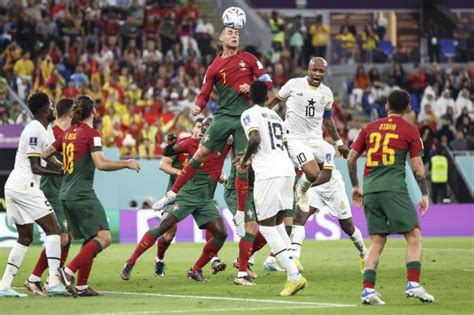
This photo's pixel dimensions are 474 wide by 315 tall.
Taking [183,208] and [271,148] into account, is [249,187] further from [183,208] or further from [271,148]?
[271,148]

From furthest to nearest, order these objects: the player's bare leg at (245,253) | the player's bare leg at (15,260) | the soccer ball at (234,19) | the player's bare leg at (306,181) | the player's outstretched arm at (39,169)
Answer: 1. the player's bare leg at (306,181)
2. the soccer ball at (234,19)
3. the player's bare leg at (245,253)
4. the player's bare leg at (15,260)
5. the player's outstretched arm at (39,169)

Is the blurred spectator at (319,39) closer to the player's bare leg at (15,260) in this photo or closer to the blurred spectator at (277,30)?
the blurred spectator at (277,30)

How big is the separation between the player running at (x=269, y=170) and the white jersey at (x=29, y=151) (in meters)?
2.62

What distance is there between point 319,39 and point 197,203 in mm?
27257

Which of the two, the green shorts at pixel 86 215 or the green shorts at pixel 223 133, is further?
the green shorts at pixel 223 133

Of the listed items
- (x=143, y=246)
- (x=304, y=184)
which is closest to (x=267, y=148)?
(x=143, y=246)

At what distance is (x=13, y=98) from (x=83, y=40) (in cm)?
646

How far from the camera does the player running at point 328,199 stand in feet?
67.6

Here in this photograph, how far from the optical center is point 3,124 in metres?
31.8

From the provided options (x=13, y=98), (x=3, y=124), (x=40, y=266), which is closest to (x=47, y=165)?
(x=40, y=266)

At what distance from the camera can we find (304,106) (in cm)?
2041

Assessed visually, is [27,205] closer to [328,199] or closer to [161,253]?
[161,253]

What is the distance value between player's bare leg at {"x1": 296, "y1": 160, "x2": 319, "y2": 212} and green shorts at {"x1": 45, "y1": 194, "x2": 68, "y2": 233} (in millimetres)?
4071

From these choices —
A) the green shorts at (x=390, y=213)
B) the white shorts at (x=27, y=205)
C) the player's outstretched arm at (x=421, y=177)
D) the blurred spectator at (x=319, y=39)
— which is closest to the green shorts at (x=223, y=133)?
the white shorts at (x=27, y=205)
